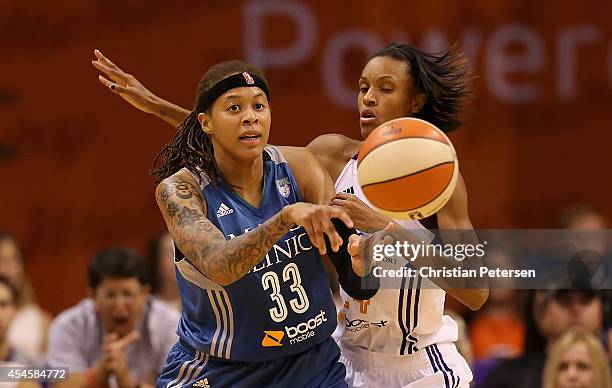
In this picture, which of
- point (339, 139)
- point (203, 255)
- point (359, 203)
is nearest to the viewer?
point (203, 255)

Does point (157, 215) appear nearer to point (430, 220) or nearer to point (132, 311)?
point (132, 311)

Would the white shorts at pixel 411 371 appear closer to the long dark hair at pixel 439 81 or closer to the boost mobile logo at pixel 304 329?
the boost mobile logo at pixel 304 329

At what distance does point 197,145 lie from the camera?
4.85 m

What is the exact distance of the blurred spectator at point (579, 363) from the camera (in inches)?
259

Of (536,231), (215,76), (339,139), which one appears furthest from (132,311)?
(536,231)

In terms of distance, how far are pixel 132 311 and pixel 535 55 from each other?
16.8 ft

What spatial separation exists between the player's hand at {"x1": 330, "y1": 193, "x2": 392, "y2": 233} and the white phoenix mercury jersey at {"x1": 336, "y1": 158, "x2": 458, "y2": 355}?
1.38ft

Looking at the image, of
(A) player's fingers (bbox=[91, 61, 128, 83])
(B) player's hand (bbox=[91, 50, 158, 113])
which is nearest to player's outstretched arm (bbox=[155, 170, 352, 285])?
(B) player's hand (bbox=[91, 50, 158, 113])

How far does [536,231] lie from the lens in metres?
10.3

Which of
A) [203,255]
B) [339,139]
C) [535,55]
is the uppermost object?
[535,55]

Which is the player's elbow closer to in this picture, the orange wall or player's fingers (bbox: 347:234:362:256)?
player's fingers (bbox: 347:234:362:256)

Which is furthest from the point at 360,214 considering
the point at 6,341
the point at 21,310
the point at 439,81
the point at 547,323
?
the point at 21,310

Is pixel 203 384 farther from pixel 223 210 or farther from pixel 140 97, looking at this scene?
pixel 140 97

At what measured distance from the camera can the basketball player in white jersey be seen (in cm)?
505
